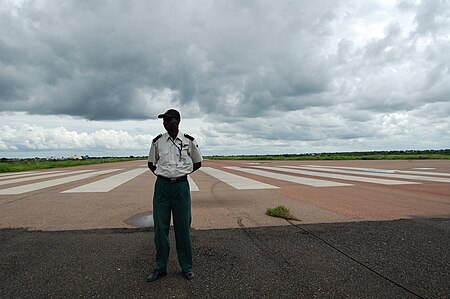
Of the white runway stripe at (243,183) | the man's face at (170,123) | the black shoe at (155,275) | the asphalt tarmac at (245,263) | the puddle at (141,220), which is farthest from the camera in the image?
the white runway stripe at (243,183)

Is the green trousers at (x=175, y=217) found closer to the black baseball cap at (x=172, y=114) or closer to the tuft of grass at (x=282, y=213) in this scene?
the black baseball cap at (x=172, y=114)

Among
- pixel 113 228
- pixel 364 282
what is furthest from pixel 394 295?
pixel 113 228

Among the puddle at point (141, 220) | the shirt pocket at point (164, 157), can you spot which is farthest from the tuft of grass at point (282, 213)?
the shirt pocket at point (164, 157)

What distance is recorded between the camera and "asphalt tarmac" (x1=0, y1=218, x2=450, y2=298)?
3.58 meters

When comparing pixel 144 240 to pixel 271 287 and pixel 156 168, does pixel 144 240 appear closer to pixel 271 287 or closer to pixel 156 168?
pixel 156 168

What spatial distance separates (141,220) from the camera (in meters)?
7.11

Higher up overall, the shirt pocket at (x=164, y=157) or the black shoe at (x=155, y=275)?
the shirt pocket at (x=164, y=157)

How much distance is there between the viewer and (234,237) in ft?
18.6

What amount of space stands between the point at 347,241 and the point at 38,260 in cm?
495

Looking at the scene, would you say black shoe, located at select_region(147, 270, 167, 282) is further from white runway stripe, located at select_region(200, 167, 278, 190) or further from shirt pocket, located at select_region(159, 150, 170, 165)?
white runway stripe, located at select_region(200, 167, 278, 190)

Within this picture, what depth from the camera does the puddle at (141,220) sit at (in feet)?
22.1

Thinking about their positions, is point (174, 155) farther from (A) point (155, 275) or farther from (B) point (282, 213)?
(B) point (282, 213)

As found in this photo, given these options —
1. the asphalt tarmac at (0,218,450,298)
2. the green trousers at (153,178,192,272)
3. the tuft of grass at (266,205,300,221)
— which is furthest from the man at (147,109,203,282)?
the tuft of grass at (266,205,300,221)

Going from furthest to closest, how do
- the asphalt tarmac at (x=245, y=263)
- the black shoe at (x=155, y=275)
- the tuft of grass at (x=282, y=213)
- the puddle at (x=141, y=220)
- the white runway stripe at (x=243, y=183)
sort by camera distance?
1. the white runway stripe at (x=243, y=183)
2. the tuft of grass at (x=282, y=213)
3. the puddle at (x=141, y=220)
4. the black shoe at (x=155, y=275)
5. the asphalt tarmac at (x=245, y=263)
